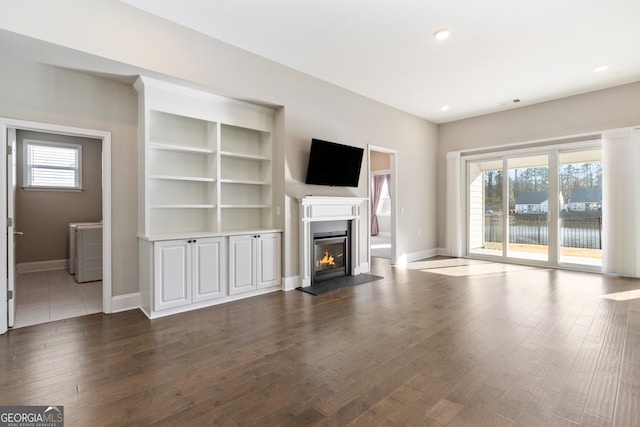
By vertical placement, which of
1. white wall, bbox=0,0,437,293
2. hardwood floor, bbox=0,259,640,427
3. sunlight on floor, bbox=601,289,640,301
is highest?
white wall, bbox=0,0,437,293

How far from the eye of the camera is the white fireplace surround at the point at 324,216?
15.2 feet

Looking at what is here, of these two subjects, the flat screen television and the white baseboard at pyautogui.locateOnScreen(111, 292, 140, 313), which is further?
the flat screen television

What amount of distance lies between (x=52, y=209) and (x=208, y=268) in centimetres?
437

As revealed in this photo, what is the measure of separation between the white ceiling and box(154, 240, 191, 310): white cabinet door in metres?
2.58

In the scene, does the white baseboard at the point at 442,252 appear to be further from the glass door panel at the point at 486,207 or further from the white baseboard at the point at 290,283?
the white baseboard at the point at 290,283

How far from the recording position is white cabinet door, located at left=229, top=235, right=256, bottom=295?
4.03 m

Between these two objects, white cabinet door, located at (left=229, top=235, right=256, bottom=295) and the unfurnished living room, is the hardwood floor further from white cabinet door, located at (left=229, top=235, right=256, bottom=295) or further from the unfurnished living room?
white cabinet door, located at (left=229, top=235, right=256, bottom=295)

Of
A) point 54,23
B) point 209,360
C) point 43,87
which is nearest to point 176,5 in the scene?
point 54,23

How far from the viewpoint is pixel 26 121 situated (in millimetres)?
3072

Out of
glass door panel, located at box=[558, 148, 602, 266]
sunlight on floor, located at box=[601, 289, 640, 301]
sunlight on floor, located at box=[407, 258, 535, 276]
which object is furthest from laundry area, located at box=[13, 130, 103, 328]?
glass door panel, located at box=[558, 148, 602, 266]

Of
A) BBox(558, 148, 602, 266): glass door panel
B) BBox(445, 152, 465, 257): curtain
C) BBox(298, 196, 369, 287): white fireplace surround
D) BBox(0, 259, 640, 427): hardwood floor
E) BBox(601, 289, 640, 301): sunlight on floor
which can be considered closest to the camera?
BBox(0, 259, 640, 427): hardwood floor

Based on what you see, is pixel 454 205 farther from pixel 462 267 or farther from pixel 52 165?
pixel 52 165

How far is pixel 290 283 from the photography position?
15.1ft

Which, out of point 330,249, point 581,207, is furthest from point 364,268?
point 581,207
